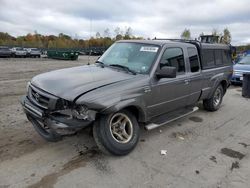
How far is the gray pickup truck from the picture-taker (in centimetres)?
335

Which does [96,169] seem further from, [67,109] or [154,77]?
[154,77]

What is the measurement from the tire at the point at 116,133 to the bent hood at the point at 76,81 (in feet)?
1.71

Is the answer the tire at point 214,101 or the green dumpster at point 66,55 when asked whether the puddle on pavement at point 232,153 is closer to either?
the tire at point 214,101

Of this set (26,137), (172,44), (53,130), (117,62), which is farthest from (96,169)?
(172,44)

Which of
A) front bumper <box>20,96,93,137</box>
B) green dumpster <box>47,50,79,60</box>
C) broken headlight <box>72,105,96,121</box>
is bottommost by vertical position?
front bumper <box>20,96,93,137</box>

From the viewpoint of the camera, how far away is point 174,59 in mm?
4855

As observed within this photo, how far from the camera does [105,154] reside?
385 cm

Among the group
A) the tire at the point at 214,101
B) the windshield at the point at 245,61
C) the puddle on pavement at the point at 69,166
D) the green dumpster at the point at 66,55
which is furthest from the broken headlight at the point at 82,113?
the green dumpster at the point at 66,55

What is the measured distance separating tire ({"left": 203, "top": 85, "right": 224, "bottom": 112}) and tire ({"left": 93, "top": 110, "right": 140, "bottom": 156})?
→ 3.27 m

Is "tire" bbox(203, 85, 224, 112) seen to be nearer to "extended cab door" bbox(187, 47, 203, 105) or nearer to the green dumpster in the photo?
"extended cab door" bbox(187, 47, 203, 105)

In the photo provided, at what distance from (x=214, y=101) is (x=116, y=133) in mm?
3927

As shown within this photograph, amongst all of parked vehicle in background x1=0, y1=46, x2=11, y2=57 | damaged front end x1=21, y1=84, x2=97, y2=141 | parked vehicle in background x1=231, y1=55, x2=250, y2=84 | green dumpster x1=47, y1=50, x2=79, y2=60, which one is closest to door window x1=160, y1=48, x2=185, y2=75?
damaged front end x1=21, y1=84, x2=97, y2=141

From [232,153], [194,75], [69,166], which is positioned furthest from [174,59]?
[69,166]

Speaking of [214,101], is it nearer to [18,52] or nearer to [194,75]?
[194,75]
